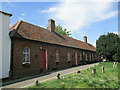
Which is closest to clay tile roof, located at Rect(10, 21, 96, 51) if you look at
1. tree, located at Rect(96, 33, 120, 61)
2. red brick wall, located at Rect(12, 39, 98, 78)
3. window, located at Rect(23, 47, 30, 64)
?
red brick wall, located at Rect(12, 39, 98, 78)

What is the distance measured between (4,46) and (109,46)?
676 inches

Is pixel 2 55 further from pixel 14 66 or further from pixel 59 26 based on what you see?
pixel 59 26

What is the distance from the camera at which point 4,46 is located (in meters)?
13.4

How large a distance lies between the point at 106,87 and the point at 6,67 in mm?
9000

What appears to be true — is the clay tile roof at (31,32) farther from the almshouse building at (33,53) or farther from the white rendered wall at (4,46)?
the white rendered wall at (4,46)

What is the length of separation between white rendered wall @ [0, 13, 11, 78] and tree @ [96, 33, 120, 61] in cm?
1649

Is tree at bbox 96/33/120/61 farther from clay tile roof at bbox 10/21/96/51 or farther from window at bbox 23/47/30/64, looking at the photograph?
window at bbox 23/47/30/64

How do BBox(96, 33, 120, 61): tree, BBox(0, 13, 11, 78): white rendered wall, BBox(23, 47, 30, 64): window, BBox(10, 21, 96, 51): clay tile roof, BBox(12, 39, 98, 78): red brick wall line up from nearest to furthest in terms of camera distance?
BBox(0, 13, 11, 78): white rendered wall, BBox(12, 39, 98, 78): red brick wall, BBox(23, 47, 30, 64): window, BBox(10, 21, 96, 51): clay tile roof, BBox(96, 33, 120, 61): tree

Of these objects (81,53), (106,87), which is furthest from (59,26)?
(106,87)

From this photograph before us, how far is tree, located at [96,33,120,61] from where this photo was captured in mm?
23422

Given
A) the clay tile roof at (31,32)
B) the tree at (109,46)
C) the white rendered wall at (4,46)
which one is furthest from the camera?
the tree at (109,46)

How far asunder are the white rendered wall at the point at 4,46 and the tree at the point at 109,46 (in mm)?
16488

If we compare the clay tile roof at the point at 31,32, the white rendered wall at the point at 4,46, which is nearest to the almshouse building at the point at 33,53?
the clay tile roof at the point at 31,32

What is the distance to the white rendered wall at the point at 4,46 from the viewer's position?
43.1 feet
